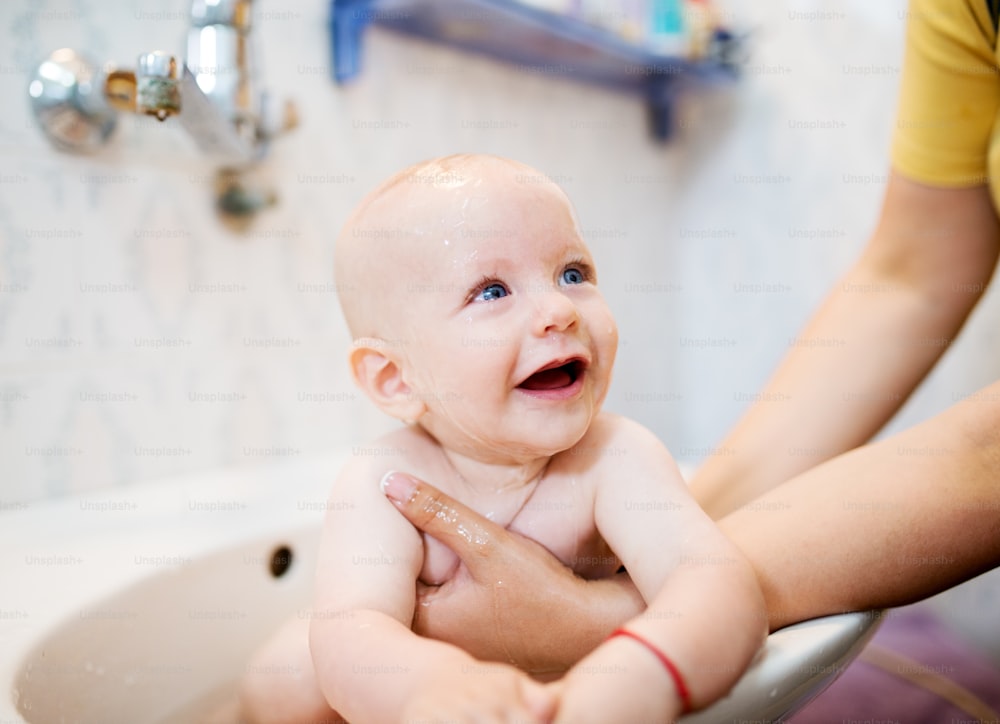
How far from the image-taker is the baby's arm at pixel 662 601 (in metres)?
0.39

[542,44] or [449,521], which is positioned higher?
[542,44]

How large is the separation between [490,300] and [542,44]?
39.0 inches

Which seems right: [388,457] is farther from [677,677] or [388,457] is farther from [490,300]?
[677,677]

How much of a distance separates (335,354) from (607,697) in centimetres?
88

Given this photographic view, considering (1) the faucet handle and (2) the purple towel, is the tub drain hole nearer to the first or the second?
(1) the faucet handle

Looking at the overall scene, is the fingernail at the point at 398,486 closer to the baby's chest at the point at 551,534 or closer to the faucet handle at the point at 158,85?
the baby's chest at the point at 551,534

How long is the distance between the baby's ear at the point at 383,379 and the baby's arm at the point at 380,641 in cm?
5

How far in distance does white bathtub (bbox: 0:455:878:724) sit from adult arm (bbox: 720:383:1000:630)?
0.08ft

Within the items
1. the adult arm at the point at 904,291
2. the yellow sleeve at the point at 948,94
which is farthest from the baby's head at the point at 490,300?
the yellow sleeve at the point at 948,94

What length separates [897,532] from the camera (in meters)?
0.51

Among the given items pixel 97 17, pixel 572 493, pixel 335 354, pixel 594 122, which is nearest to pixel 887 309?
pixel 572 493

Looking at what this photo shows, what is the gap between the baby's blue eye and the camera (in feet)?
1.79

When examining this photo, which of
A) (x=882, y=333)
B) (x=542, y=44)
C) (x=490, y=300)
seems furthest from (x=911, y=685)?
(x=542, y=44)

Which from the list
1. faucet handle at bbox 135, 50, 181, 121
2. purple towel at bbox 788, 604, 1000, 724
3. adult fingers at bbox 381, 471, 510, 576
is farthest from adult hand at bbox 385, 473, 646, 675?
purple towel at bbox 788, 604, 1000, 724
